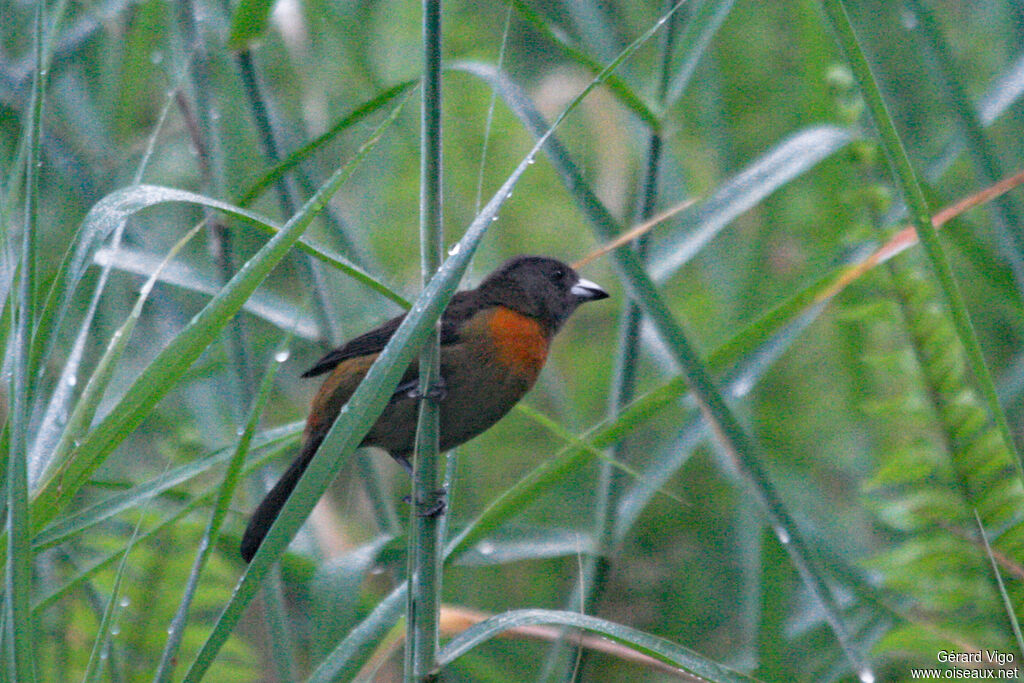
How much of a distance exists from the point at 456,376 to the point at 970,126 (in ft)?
4.00

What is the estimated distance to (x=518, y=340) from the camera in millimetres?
2480

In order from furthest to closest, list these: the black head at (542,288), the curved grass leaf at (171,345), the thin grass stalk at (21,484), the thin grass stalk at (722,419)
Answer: the black head at (542,288) → the thin grass stalk at (722,419) → the curved grass leaf at (171,345) → the thin grass stalk at (21,484)

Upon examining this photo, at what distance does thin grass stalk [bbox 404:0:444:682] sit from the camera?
149 cm

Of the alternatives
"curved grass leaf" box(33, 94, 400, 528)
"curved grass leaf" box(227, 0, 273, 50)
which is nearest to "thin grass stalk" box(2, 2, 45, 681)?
"curved grass leaf" box(33, 94, 400, 528)

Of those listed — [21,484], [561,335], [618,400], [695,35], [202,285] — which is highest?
[561,335]

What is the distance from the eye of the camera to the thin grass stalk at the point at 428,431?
149 cm

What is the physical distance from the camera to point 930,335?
238cm

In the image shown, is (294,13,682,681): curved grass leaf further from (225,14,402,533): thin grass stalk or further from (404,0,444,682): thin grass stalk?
(225,14,402,533): thin grass stalk

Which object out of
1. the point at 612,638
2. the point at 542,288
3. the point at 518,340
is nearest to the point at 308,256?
the point at 518,340

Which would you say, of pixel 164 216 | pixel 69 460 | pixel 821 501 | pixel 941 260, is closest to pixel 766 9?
pixel 821 501

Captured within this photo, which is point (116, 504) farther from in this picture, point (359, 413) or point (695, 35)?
point (695, 35)

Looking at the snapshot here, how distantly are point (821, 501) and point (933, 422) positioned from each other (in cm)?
99

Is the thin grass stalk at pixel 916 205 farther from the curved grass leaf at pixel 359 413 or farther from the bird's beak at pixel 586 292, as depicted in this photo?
the bird's beak at pixel 586 292

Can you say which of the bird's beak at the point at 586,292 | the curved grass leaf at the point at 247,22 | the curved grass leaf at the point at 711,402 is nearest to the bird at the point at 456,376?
the bird's beak at the point at 586,292
